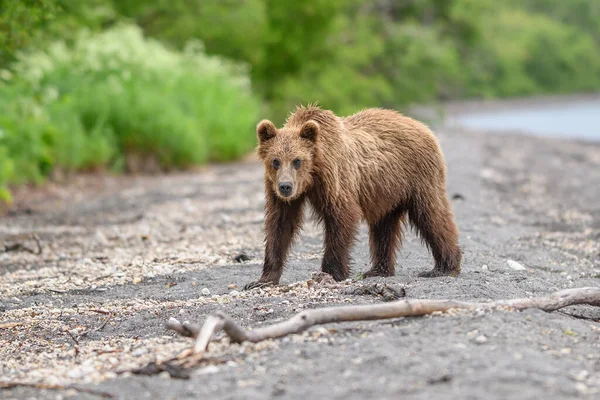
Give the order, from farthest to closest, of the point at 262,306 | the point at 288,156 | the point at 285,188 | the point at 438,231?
the point at 438,231
the point at 288,156
the point at 285,188
the point at 262,306

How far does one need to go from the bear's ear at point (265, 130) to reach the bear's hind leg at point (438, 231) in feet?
4.20

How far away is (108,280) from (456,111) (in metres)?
48.5

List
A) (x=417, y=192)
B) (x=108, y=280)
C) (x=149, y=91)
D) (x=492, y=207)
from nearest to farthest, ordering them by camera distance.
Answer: (x=417, y=192)
(x=108, y=280)
(x=492, y=207)
(x=149, y=91)

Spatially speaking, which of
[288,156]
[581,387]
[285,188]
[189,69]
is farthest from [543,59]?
[581,387]

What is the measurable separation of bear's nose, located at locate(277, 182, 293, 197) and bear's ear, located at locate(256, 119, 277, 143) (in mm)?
518

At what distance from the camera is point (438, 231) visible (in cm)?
735

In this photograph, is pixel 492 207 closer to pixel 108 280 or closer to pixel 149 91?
pixel 108 280

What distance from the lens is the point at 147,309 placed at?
6605 millimetres

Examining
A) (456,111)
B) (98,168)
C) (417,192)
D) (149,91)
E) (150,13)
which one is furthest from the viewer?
(456,111)

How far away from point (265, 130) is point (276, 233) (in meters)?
0.74

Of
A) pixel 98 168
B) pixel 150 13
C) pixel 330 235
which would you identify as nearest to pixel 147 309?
pixel 330 235

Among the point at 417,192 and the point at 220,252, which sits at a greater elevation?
the point at 417,192

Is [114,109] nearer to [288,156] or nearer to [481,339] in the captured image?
[288,156]

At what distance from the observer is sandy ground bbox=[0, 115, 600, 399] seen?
4.58 m
